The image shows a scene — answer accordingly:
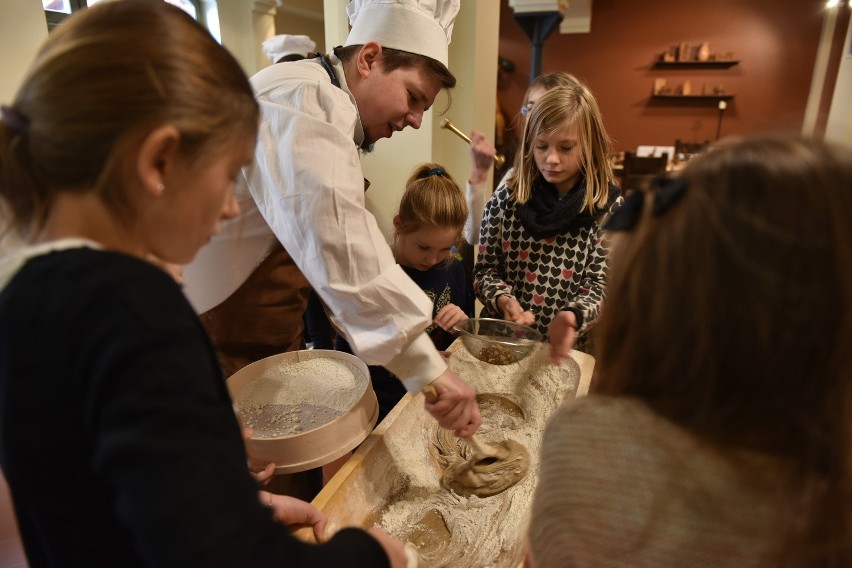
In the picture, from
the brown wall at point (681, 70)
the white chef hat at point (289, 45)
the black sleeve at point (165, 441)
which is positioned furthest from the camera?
the brown wall at point (681, 70)

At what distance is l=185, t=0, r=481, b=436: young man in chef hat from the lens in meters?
0.85

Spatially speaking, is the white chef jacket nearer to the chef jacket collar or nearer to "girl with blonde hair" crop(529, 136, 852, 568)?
the chef jacket collar

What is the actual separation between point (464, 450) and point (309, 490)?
392 millimetres

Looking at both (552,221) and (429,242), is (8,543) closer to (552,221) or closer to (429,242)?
(429,242)

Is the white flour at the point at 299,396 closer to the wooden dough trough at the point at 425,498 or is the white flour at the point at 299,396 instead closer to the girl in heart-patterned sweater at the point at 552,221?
the wooden dough trough at the point at 425,498

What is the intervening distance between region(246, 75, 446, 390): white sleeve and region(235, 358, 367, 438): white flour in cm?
17

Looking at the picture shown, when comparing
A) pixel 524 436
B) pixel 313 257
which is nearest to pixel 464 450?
pixel 524 436

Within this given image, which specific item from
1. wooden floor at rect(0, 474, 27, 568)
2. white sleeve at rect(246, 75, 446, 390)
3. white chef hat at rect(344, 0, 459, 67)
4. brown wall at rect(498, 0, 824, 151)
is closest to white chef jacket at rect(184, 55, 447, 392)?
white sleeve at rect(246, 75, 446, 390)

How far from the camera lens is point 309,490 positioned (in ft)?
4.03

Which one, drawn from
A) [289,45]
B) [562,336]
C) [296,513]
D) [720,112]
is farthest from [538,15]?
[720,112]

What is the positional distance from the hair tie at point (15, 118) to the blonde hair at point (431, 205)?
1098 mm

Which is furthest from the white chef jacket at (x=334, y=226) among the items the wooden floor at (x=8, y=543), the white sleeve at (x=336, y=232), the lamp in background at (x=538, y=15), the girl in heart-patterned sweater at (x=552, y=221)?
the lamp in background at (x=538, y=15)

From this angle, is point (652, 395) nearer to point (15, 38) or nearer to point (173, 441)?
point (173, 441)

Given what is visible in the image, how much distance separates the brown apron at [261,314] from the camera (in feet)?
3.65
